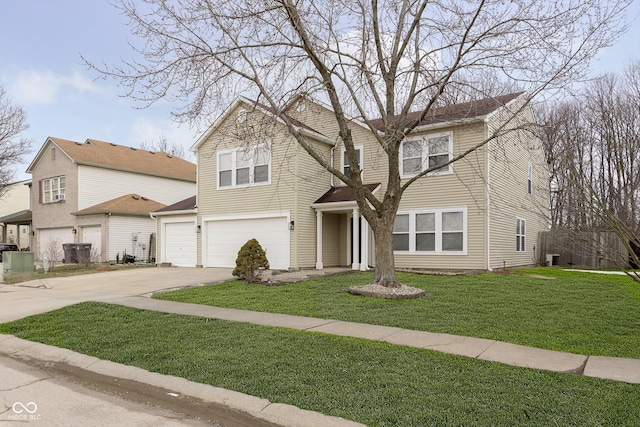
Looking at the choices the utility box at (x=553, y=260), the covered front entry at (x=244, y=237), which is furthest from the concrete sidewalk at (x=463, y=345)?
the utility box at (x=553, y=260)

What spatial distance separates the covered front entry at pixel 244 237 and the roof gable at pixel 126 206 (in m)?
7.71

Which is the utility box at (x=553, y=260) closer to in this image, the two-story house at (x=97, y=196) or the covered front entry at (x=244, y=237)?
the covered front entry at (x=244, y=237)

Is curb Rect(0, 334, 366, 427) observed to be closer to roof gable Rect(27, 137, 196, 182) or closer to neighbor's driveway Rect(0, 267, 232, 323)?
neighbor's driveway Rect(0, 267, 232, 323)

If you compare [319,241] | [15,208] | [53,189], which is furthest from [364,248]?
[15,208]

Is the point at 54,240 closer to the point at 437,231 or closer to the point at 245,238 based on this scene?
the point at 245,238

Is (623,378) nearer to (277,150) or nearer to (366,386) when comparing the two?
(366,386)

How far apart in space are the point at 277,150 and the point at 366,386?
13.1 meters

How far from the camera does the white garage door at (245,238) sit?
16656 millimetres

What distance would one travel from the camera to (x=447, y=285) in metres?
12.0

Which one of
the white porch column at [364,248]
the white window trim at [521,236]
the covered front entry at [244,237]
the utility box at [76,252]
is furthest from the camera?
the utility box at [76,252]

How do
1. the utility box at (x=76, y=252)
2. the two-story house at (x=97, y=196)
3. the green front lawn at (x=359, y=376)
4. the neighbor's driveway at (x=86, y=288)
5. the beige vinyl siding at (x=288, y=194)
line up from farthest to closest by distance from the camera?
1. the two-story house at (x=97, y=196)
2. the utility box at (x=76, y=252)
3. the beige vinyl siding at (x=288, y=194)
4. the neighbor's driveway at (x=86, y=288)
5. the green front lawn at (x=359, y=376)

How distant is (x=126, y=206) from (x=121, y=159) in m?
4.32

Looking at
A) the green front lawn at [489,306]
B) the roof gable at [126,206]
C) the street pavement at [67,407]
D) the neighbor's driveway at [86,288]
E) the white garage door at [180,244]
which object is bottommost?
the neighbor's driveway at [86,288]

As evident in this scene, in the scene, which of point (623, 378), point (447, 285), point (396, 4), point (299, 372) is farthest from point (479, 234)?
point (299, 372)
